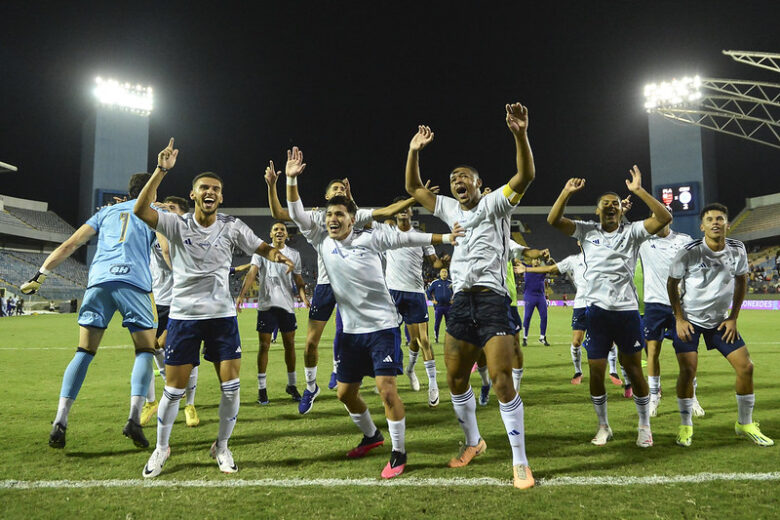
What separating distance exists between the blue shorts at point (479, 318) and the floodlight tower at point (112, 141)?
51908 millimetres

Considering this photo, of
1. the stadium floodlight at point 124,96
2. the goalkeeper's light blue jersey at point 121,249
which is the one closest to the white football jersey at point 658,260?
the goalkeeper's light blue jersey at point 121,249

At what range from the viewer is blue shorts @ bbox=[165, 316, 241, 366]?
3.99m

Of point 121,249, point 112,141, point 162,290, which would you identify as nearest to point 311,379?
point 162,290

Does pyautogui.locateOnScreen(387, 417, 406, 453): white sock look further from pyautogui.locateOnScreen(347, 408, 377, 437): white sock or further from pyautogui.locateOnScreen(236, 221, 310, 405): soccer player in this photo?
pyautogui.locateOnScreen(236, 221, 310, 405): soccer player

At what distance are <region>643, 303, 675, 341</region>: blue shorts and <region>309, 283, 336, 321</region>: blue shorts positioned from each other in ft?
13.1

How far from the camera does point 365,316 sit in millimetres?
4066

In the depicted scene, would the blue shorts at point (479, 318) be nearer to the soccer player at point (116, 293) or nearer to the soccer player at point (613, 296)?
the soccer player at point (613, 296)

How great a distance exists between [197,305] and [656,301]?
5.28 meters

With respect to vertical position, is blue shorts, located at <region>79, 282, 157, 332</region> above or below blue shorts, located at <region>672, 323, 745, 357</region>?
above

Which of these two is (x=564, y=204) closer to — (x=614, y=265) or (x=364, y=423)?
(x=614, y=265)

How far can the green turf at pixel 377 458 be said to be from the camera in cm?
311

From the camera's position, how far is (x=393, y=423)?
12.8ft

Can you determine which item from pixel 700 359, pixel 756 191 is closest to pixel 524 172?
pixel 700 359

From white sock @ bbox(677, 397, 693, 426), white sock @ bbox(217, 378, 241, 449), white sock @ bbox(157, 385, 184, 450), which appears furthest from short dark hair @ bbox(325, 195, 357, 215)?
white sock @ bbox(677, 397, 693, 426)
